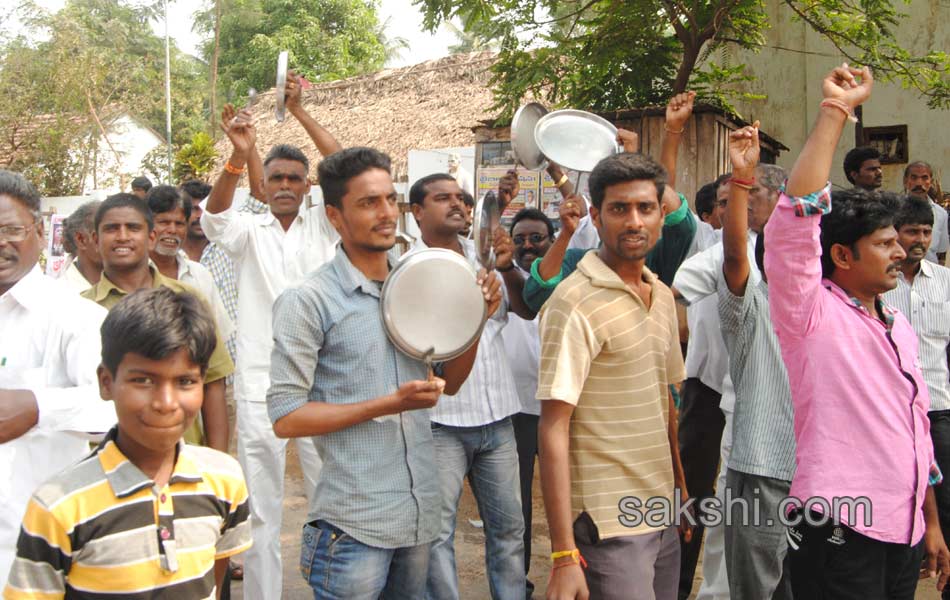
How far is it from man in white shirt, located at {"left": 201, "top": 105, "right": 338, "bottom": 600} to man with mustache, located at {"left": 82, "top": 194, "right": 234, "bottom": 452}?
31.3 inches

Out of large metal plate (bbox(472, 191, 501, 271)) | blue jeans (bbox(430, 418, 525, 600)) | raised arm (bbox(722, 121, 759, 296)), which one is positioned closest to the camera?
raised arm (bbox(722, 121, 759, 296))

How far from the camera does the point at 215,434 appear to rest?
9.77 ft

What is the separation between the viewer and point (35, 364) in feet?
7.28

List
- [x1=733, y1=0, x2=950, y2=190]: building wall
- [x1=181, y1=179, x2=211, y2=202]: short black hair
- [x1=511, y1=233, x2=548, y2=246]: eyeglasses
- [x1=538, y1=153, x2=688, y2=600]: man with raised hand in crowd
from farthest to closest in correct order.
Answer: [x1=733, y1=0, x2=950, y2=190]: building wall
[x1=181, y1=179, x2=211, y2=202]: short black hair
[x1=511, y1=233, x2=548, y2=246]: eyeglasses
[x1=538, y1=153, x2=688, y2=600]: man with raised hand in crowd

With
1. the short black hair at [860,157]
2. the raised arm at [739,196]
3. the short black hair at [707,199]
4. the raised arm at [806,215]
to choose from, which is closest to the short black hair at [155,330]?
the raised arm at [806,215]

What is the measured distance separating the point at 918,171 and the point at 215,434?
5.84 m

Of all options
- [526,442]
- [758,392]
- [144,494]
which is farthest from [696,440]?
[144,494]

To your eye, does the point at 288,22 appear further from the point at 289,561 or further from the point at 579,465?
the point at 579,465

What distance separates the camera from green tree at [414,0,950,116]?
6.79 metres

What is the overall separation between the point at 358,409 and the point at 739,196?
56.0 inches

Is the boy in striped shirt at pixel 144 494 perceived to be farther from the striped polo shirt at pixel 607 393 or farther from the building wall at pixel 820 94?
the building wall at pixel 820 94

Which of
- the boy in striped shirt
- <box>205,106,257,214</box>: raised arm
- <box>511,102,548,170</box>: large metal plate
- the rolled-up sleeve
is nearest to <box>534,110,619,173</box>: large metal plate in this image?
<box>511,102,548,170</box>: large metal plate

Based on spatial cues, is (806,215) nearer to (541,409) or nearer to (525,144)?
(541,409)

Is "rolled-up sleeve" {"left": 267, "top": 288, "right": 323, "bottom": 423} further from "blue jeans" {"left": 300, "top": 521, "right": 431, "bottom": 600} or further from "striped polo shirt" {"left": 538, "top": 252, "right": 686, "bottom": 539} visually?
"striped polo shirt" {"left": 538, "top": 252, "right": 686, "bottom": 539}
